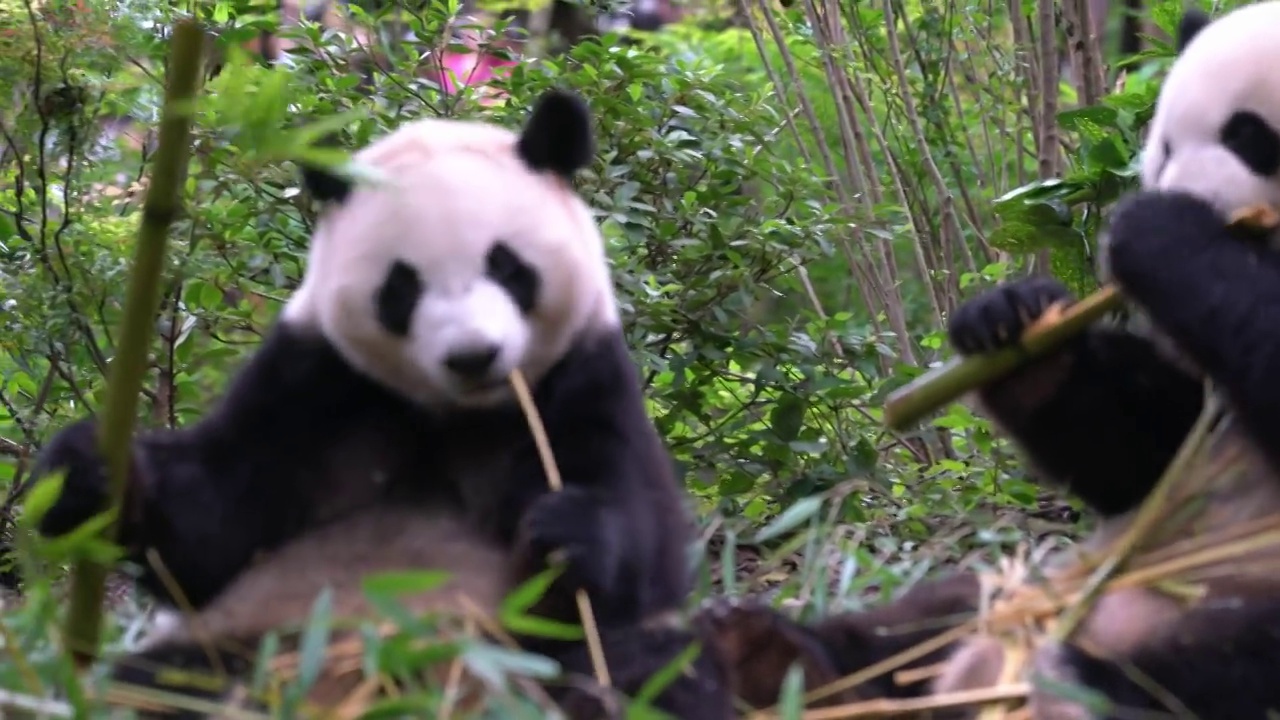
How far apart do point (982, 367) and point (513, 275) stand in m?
0.78

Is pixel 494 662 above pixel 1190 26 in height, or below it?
below

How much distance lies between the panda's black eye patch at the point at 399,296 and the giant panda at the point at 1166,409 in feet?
2.28

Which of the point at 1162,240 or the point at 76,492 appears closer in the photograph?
the point at 76,492

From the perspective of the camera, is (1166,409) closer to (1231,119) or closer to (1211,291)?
(1211,291)

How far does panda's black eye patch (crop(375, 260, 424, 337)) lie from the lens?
242 centimetres

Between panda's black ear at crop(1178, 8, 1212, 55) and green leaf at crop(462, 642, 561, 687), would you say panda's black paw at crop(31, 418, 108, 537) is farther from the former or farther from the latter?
panda's black ear at crop(1178, 8, 1212, 55)

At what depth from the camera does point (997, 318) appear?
2566 millimetres

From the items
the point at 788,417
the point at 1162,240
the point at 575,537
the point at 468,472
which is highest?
the point at 1162,240

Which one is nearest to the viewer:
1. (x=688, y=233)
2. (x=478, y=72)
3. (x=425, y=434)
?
(x=425, y=434)

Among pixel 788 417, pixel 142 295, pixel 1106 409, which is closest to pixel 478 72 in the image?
pixel 788 417

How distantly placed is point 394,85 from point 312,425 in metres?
1.78

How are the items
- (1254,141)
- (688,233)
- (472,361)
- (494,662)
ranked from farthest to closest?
(688,233)
(1254,141)
(472,361)
(494,662)

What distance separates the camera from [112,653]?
221cm

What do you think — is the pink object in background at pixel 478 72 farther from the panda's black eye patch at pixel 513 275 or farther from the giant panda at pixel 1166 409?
the giant panda at pixel 1166 409
